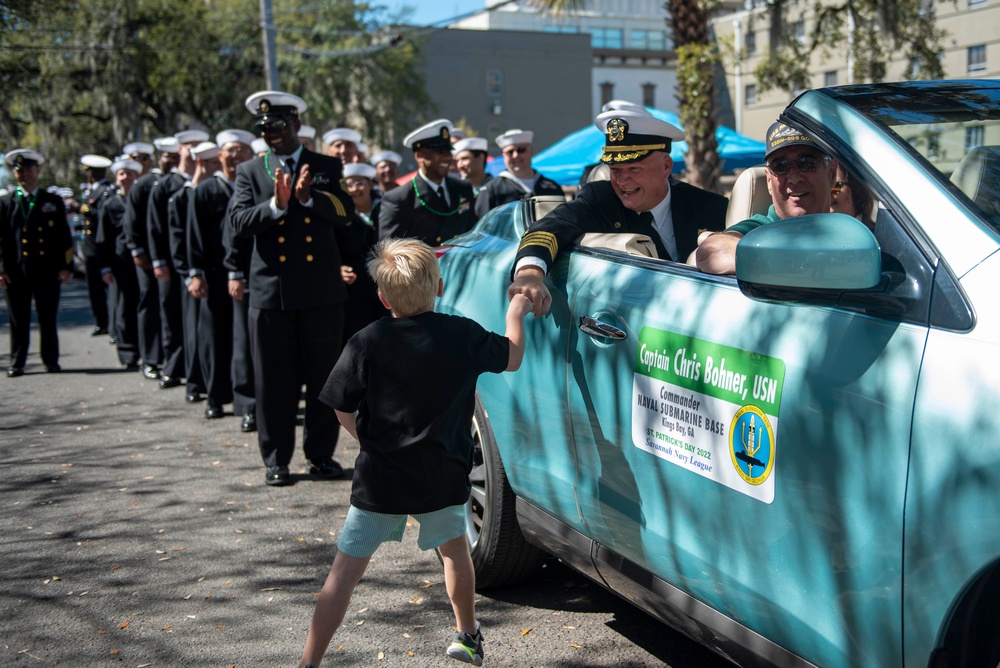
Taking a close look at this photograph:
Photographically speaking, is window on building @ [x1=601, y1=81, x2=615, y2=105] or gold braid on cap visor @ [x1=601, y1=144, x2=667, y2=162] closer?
gold braid on cap visor @ [x1=601, y1=144, x2=667, y2=162]

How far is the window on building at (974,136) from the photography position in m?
2.81

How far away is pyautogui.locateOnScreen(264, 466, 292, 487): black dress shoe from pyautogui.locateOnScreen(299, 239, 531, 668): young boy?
9.62ft

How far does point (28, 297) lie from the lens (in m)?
10.7

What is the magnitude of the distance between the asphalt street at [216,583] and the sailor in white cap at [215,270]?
Result: 1.01 meters

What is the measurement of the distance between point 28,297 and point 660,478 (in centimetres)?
952

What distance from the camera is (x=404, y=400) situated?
10.5 ft

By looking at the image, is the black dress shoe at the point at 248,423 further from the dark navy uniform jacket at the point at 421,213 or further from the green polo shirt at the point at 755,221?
the green polo shirt at the point at 755,221

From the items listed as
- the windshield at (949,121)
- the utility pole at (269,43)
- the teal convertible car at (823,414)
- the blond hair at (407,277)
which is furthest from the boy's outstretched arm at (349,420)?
the utility pole at (269,43)

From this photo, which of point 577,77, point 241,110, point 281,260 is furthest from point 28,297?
point 577,77

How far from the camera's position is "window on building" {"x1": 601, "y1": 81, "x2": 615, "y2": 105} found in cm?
6450

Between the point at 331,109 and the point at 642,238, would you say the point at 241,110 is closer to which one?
the point at 331,109

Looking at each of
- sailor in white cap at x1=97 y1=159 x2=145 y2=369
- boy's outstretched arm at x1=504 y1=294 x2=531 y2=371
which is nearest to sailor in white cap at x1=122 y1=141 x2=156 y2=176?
sailor in white cap at x1=97 y1=159 x2=145 y2=369

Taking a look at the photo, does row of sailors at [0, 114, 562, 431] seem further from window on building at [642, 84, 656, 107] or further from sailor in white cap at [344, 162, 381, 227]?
window on building at [642, 84, 656, 107]

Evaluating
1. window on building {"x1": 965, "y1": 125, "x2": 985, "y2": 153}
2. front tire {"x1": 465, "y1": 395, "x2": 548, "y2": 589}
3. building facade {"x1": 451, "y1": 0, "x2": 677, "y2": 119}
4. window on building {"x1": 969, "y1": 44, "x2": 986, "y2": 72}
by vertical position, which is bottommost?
front tire {"x1": 465, "y1": 395, "x2": 548, "y2": 589}
